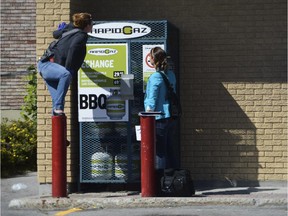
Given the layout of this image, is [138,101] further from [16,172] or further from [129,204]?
[16,172]

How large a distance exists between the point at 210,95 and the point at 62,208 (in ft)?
10.0

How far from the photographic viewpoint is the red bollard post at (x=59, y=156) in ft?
37.5

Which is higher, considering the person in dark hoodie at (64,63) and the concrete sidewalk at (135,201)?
the person in dark hoodie at (64,63)

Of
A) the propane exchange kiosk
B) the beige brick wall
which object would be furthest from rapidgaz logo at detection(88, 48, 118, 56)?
the beige brick wall

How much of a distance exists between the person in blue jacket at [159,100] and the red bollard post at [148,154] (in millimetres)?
504

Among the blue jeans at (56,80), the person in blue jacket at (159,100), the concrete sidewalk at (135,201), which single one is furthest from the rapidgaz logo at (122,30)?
the concrete sidewalk at (135,201)

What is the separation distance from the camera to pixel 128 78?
12.3 metres

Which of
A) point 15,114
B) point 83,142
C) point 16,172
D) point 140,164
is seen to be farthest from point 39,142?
point 15,114

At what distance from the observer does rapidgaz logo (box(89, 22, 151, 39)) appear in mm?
12477

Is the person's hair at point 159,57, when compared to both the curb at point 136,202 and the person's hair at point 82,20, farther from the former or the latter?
the curb at point 136,202

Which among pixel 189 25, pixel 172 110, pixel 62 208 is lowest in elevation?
pixel 62 208

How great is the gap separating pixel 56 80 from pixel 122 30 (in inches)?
52.6

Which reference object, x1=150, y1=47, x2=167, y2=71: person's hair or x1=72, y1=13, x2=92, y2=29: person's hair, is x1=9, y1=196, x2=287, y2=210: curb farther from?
x1=72, y1=13, x2=92, y2=29: person's hair

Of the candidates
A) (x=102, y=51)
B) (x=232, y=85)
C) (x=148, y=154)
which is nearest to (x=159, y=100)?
(x=148, y=154)
